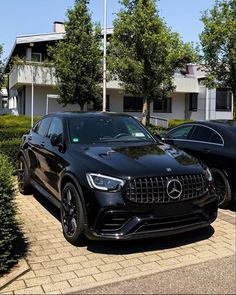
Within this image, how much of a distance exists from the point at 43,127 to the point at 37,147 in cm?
47

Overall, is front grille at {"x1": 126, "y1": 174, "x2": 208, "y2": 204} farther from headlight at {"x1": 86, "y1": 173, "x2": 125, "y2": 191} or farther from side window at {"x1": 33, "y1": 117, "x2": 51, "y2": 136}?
side window at {"x1": 33, "y1": 117, "x2": 51, "y2": 136}

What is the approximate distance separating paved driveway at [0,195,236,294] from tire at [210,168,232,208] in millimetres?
740

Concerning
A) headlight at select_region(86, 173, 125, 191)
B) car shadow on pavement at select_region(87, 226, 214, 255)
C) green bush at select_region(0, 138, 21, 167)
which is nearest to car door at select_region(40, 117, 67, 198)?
headlight at select_region(86, 173, 125, 191)

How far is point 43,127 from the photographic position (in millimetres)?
7496

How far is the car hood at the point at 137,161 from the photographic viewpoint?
16.1 feet

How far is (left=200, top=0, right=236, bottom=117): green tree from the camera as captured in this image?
675 inches

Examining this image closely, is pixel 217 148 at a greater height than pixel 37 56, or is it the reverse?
pixel 37 56

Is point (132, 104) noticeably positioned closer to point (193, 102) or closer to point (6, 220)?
point (193, 102)

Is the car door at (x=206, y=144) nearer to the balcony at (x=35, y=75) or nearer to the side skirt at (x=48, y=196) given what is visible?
the side skirt at (x=48, y=196)

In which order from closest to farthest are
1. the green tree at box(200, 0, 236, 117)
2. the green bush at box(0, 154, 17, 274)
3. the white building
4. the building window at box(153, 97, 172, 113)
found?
the green bush at box(0, 154, 17, 274), the green tree at box(200, 0, 236, 117), the white building, the building window at box(153, 97, 172, 113)

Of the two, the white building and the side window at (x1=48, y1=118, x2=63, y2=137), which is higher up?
the white building

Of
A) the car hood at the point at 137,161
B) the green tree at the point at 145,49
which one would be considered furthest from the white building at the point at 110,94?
the car hood at the point at 137,161

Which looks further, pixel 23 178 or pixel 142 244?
pixel 23 178

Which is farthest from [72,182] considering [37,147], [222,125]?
[222,125]
